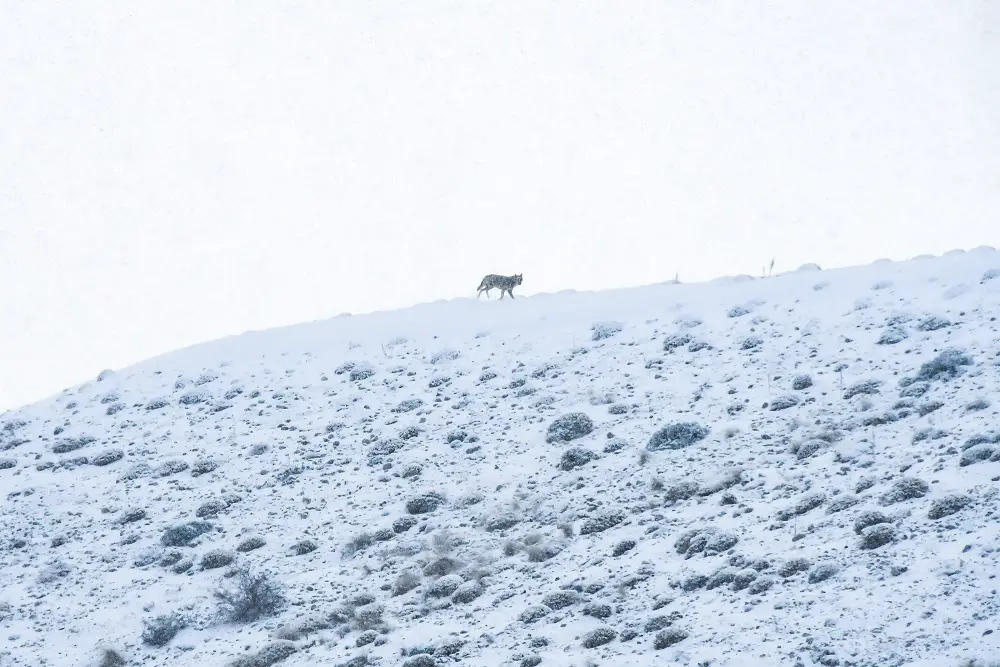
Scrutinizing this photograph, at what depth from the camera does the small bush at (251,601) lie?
15562 millimetres

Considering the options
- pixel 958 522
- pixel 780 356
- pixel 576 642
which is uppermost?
pixel 780 356

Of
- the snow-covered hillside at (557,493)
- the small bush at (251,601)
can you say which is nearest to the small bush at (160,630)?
the snow-covered hillside at (557,493)

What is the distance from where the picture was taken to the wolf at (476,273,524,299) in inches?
1278

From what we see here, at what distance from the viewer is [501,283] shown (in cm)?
3244

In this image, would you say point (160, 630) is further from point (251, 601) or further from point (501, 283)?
point (501, 283)

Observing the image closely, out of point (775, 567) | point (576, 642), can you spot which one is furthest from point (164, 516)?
point (775, 567)

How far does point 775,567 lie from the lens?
1267cm

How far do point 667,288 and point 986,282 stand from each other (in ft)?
30.8

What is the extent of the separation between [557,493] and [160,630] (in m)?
6.69

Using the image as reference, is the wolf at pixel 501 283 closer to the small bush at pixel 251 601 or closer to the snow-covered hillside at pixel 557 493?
the snow-covered hillside at pixel 557 493

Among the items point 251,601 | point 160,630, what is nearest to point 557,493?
point 251,601

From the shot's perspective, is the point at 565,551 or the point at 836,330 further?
the point at 836,330

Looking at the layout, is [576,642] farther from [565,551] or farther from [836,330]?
[836,330]

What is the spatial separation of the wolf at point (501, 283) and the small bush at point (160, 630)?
1829 cm
